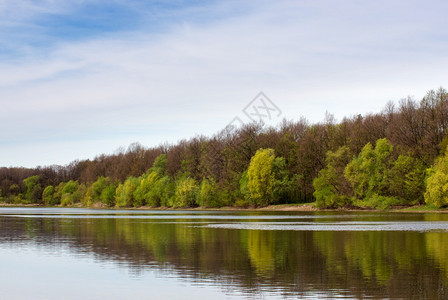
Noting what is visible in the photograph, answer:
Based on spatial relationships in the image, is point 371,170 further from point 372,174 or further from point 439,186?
point 439,186

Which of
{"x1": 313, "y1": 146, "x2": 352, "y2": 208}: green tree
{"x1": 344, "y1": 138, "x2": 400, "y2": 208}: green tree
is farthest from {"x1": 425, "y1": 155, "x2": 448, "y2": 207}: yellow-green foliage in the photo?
Result: {"x1": 313, "y1": 146, "x2": 352, "y2": 208}: green tree

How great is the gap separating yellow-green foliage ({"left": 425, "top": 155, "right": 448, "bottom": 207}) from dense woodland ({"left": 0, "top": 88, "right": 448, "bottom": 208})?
0.14 m

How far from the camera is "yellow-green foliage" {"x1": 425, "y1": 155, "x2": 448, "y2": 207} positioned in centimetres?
8144

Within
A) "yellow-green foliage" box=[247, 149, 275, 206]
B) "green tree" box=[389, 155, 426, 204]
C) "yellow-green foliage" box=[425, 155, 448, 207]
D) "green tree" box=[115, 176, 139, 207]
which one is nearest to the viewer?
"yellow-green foliage" box=[425, 155, 448, 207]

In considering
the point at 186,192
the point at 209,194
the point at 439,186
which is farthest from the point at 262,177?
the point at 439,186

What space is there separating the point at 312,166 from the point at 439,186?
1614 inches

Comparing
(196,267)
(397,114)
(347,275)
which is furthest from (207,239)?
(397,114)

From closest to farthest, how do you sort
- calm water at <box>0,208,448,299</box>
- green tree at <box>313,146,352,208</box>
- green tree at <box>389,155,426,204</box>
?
calm water at <box>0,208,448,299</box> < green tree at <box>389,155,426,204</box> < green tree at <box>313,146,352,208</box>

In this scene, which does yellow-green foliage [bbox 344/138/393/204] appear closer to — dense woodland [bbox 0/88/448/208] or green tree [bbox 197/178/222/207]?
dense woodland [bbox 0/88/448/208]

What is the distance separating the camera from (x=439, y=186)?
81.4 meters

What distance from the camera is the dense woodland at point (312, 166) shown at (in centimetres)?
9450

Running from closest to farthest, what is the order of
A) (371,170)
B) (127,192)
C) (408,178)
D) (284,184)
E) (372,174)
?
(408,178) < (371,170) < (372,174) < (284,184) < (127,192)

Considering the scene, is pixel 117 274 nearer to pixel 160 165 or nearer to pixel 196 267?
pixel 196 267

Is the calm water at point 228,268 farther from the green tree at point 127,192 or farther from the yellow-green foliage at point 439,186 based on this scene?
the green tree at point 127,192
